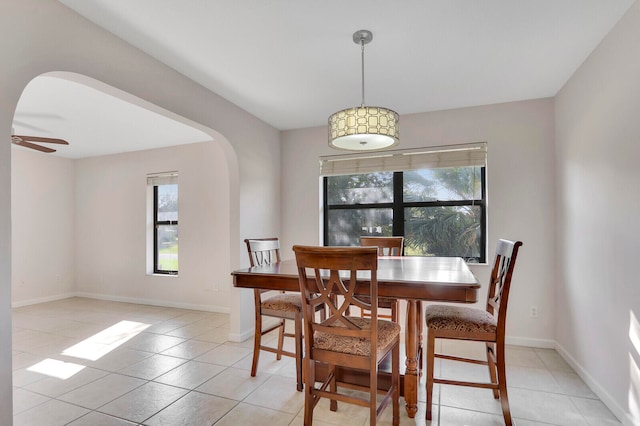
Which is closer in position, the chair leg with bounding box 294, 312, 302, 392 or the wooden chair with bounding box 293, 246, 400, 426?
the wooden chair with bounding box 293, 246, 400, 426

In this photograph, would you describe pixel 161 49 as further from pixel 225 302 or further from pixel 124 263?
pixel 124 263

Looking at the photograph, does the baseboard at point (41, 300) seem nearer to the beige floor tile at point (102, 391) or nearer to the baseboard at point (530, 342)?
the beige floor tile at point (102, 391)

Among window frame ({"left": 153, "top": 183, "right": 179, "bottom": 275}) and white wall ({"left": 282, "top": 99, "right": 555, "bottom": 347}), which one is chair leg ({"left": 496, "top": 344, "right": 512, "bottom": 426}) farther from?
window frame ({"left": 153, "top": 183, "right": 179, "bottom": 275})

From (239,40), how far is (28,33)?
113cm

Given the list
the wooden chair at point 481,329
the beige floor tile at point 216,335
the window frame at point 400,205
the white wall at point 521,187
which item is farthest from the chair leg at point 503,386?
the beige floor tile at point 216,335

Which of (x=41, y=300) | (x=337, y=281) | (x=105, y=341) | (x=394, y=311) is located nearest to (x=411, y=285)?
(x=337, y=281)

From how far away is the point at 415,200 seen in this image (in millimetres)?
3857

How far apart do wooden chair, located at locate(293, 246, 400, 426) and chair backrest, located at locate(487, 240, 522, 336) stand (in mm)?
652

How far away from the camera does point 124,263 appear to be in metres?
5.29

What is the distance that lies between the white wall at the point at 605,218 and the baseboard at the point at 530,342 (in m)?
0.27

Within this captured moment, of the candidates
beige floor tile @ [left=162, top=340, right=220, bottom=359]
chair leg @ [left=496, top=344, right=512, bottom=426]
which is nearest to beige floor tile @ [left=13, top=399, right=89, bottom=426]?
beige floor tile @ [left=162, top=340, right=220, bottom=359]

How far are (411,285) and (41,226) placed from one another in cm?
614

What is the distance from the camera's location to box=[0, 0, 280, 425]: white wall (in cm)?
159

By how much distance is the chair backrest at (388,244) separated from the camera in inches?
129
